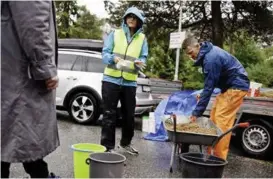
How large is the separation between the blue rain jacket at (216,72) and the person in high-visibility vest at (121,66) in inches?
37.1

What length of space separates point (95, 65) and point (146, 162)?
13.5ft

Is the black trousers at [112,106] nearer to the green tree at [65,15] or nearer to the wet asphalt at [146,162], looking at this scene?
the wet asphalt at [146,162]

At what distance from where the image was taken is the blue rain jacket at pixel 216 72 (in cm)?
556

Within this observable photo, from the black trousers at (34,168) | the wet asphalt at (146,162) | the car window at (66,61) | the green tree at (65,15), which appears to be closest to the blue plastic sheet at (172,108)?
the wet asphalt at (146,162)

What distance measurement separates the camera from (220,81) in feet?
19.7

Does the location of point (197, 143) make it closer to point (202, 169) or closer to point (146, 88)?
point (202, 169)

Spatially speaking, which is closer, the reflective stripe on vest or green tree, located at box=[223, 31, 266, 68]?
the reflective stripe on vest

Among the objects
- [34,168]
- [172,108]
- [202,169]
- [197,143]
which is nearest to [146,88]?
[172,108]

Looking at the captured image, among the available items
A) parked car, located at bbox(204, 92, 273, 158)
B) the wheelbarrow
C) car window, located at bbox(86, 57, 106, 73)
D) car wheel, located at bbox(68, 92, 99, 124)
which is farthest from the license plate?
the wheelbarrow

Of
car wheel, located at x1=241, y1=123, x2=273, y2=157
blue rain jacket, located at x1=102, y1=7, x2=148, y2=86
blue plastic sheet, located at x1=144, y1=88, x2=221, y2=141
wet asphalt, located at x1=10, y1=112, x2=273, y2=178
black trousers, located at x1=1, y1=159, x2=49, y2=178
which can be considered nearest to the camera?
black trousers, located at x1=1, y1=159, x2=49, y2=178

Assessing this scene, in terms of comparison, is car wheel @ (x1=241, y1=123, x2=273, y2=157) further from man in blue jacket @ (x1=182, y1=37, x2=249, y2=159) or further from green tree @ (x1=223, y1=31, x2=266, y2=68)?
green tree @ (x1=223, y1=31, x2=266, y2=68)

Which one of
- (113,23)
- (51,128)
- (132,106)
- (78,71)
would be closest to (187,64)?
(113,23)

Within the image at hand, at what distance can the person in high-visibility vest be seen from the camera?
6.15 m

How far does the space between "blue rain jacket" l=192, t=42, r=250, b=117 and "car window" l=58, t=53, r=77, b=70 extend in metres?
5.02
